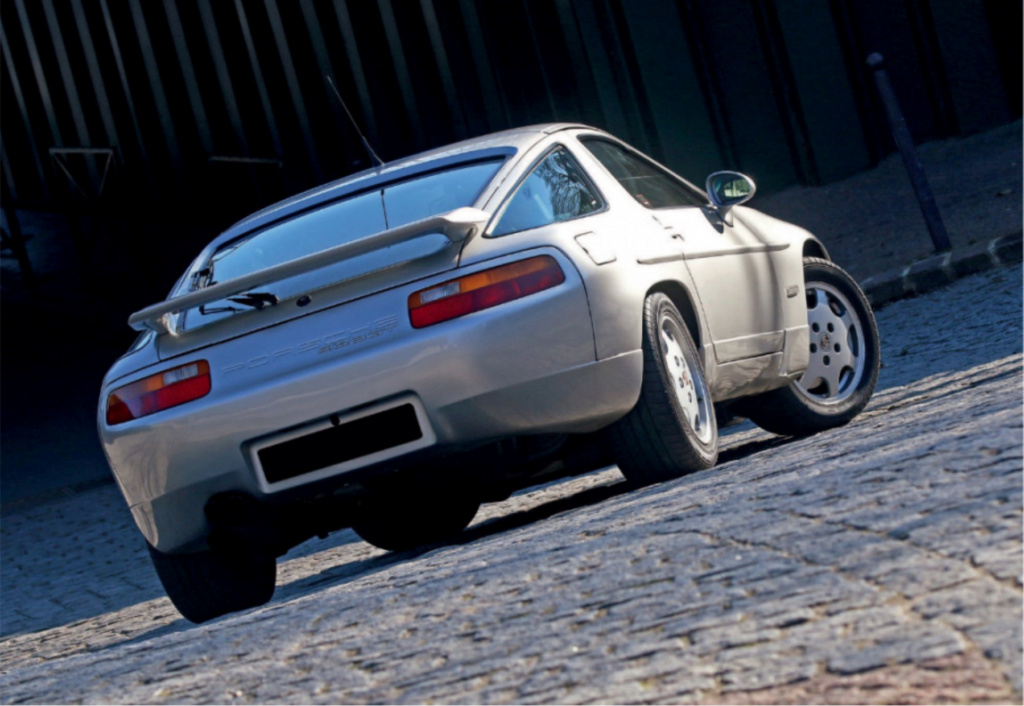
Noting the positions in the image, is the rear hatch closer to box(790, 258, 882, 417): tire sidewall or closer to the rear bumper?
the rear bumper

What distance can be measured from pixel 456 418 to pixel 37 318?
18.3 meters

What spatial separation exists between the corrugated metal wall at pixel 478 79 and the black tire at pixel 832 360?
10.6 m

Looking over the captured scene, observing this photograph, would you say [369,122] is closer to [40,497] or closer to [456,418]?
[40,497]

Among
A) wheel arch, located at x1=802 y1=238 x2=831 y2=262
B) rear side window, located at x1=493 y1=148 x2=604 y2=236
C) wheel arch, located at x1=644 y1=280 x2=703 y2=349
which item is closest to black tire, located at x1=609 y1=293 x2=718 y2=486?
wheel arch, located at x1=644 y1=280 x2=703 y2=349

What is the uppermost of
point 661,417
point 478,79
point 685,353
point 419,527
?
point 478,79

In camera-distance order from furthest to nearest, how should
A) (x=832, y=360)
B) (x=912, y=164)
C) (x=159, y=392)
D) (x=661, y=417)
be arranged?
(x=912, y=164) → (x=832, y=360) → (x=661, y=417) → (x=159, y=392)

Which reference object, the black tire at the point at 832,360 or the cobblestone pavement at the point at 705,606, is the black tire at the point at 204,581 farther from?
the black tire at the point at 832,360

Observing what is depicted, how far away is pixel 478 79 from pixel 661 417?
47.1 feet

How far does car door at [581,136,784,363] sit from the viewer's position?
18.6ft

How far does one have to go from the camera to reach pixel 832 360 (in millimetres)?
6664

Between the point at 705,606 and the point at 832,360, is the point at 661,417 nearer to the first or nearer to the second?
the point at 832,360

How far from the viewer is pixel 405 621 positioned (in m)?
3.57

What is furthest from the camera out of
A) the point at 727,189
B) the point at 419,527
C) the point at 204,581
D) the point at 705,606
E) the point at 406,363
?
the point at 419,527

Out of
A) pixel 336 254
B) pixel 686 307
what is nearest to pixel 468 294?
pixel 336 254
